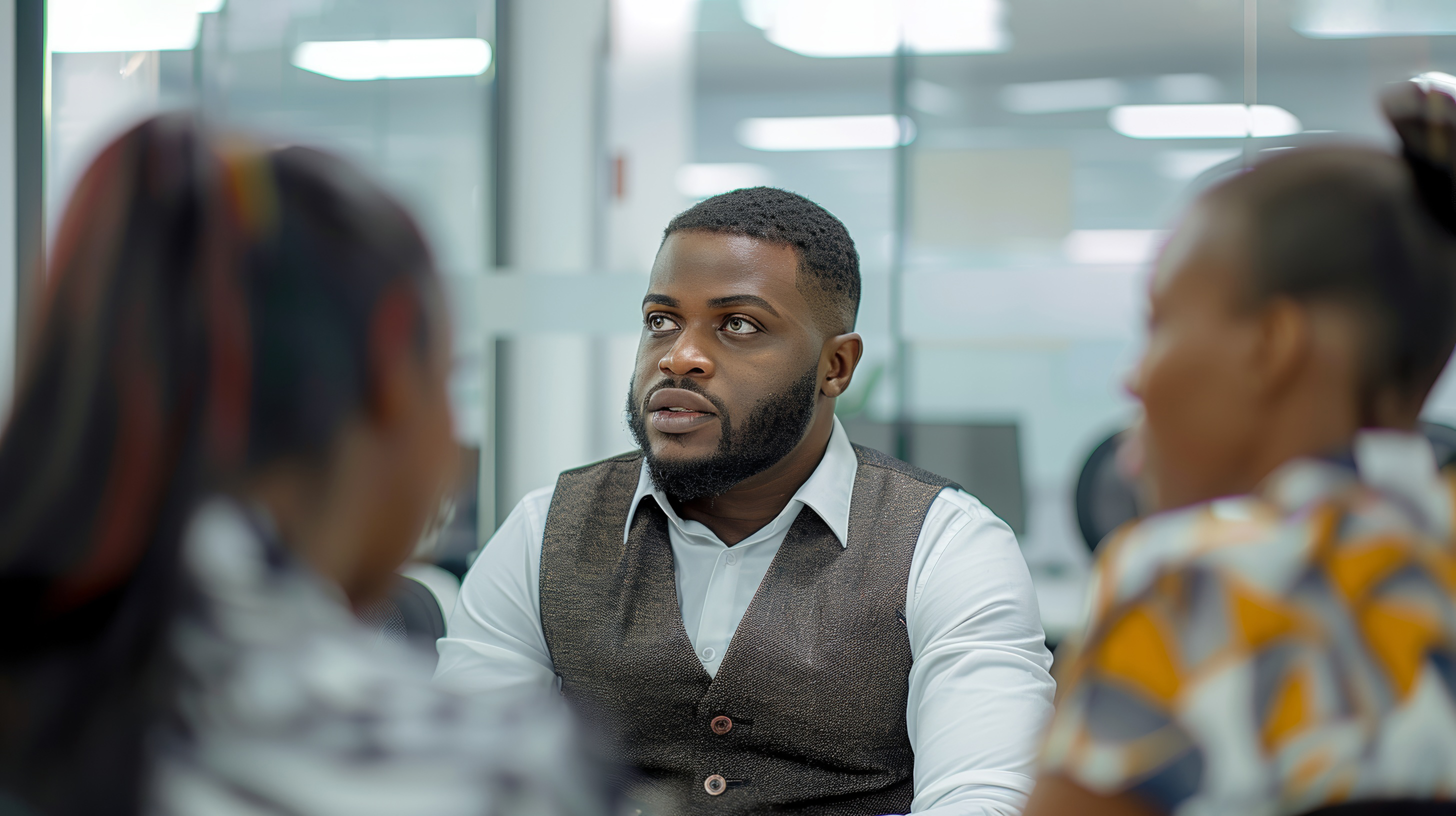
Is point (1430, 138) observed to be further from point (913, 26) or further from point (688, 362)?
point (913, 26)

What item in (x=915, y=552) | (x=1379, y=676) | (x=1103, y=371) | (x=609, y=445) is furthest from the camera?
(x=609, y=445)

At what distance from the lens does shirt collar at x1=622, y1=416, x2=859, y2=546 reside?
4.83 feet

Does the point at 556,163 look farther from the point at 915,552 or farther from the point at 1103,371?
the point at 915,552

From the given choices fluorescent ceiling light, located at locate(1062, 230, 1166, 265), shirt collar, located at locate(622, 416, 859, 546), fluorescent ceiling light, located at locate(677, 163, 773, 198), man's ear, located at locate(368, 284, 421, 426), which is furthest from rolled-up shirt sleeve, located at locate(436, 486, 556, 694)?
fluorescent ceiling light, located at locate(1062, 230, 1166, 265)

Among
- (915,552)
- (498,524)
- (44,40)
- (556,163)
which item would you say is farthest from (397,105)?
(915,552)

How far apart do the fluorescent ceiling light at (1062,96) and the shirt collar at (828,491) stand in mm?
1470

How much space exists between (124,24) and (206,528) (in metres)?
2.98

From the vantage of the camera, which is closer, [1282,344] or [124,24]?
[1282,344]

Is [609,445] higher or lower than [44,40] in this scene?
lower

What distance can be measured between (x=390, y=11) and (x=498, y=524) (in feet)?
4.61

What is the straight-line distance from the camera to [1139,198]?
2.66 metres

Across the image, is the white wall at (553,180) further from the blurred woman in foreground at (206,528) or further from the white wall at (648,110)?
the blurred woman in foreground at (206,528)

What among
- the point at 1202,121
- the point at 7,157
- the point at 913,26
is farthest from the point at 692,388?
the point at 7,157

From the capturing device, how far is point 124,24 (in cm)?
294
